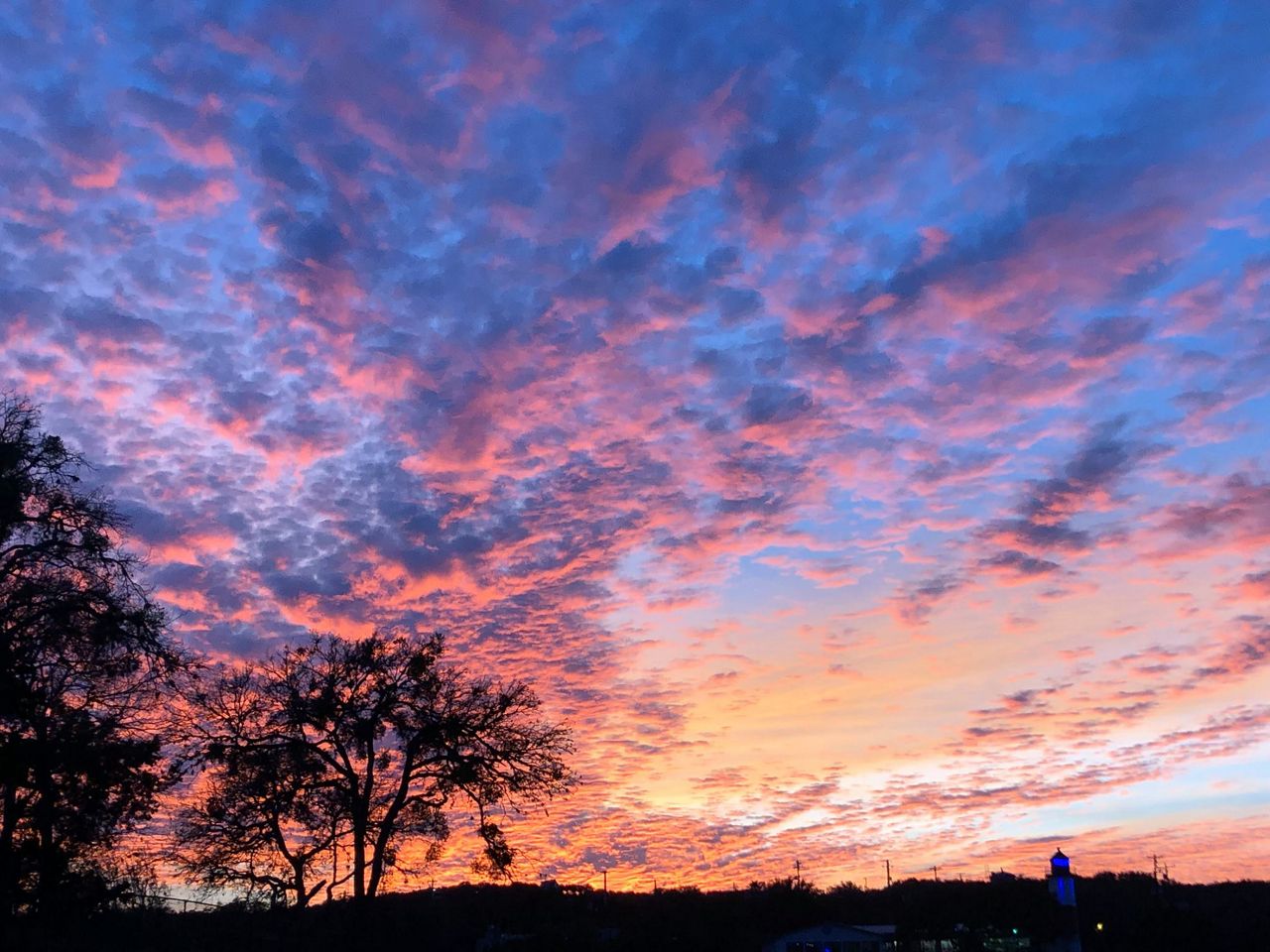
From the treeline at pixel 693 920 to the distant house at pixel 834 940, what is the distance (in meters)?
1.09

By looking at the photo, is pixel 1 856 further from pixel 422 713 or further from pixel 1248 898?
pixel 1248 898

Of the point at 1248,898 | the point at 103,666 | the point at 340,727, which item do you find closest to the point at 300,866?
the point at 340,727

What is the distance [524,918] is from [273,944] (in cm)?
3702

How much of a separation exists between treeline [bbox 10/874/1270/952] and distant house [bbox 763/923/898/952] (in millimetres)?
1091

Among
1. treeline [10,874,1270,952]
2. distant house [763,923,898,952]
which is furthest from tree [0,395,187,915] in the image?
distant house [763,923,898,952]

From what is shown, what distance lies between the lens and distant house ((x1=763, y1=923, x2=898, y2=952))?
6006 cm

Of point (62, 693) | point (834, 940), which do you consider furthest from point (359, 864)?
point (834, 940)

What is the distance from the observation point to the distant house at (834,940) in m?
60.1

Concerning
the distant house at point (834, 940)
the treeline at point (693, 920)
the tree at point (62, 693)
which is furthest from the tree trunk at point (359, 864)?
the distant house at point (834, 940)

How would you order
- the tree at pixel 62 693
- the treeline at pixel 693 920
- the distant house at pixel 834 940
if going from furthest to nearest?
the distant house at pixel 834 940
the treeline at pixel 693 920
the tree at pixel 62 693

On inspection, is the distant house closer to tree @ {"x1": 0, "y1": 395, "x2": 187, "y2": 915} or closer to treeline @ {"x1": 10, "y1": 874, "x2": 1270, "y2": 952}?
treeline @ {"x1": 10, "y1": 874, "x2": 1270, "y2": 952}

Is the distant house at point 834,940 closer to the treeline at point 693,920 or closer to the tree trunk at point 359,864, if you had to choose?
the treeline at point 693,920

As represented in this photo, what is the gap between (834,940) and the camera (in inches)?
2389

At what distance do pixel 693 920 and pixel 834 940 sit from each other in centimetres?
1119
